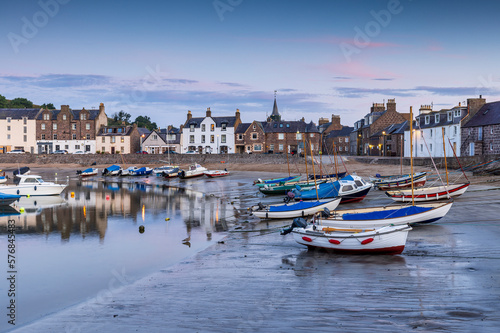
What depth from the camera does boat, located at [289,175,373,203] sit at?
1192 inches

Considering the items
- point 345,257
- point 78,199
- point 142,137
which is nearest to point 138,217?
point 78,199

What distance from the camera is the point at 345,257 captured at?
16.3m

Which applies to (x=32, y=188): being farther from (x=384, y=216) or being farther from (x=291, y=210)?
(x=384, y=216)

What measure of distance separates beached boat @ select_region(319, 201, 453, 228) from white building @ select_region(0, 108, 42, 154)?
97855mm

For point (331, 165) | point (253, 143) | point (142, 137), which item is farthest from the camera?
point (142, 137)

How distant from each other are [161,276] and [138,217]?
622 inches

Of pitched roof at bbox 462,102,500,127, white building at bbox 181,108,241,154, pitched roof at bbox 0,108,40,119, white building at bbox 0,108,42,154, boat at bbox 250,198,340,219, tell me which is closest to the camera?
boat at bbox 250,198,340,219

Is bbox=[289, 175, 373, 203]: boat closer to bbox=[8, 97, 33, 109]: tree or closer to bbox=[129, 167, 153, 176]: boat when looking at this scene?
bbox=[129, 167, 153, 176]: boat

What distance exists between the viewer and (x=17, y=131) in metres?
101

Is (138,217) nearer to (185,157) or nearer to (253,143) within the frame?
(185,157)

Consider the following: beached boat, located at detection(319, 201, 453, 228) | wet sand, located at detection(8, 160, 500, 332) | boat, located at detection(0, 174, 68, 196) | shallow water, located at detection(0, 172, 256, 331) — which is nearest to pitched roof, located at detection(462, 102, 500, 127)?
shallow water, located at detection(0, 172, 256, 331)

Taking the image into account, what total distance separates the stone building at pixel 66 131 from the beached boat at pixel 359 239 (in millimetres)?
92521

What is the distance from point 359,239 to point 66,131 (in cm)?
9798

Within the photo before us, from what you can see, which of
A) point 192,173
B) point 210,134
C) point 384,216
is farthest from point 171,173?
point 384,216
